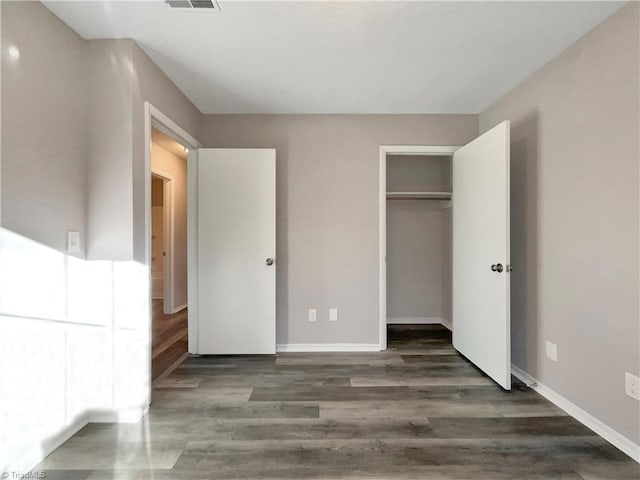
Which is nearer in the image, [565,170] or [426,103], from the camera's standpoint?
[565,170]

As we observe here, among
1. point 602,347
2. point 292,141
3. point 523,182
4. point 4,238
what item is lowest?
point 602,347

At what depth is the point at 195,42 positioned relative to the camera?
1963mm

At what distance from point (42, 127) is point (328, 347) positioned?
2.70 m

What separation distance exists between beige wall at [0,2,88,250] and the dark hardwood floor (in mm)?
1438

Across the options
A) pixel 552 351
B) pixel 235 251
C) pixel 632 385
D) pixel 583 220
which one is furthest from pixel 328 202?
pixel 632 385

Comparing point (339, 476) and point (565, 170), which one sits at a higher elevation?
point (565, 170)

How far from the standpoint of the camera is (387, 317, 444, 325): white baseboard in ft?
13.3

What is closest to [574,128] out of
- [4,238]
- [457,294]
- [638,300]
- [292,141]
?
[638,300]

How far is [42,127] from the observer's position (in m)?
1.64

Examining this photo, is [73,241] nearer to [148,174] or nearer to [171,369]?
[148,174]

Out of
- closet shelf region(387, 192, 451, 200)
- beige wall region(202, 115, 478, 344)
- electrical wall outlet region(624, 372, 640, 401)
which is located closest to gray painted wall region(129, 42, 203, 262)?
beige wall region(202, 115, 478, 344)

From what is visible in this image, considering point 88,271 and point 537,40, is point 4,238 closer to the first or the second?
point 88,271

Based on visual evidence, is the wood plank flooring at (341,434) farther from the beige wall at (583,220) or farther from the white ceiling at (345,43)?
the white ceiling at (345,43)

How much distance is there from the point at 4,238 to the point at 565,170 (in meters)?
3.19
